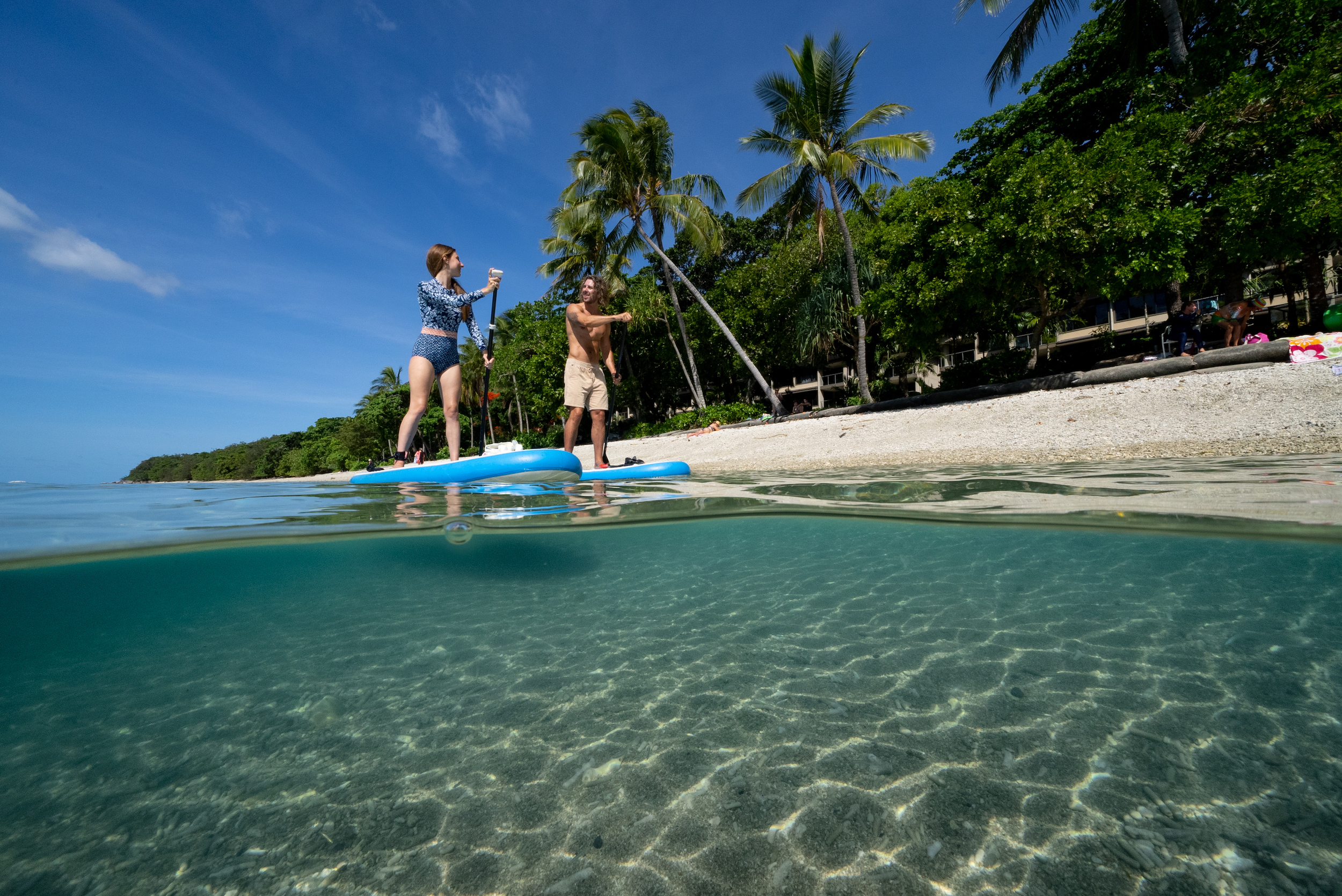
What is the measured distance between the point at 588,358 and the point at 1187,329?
15492mm

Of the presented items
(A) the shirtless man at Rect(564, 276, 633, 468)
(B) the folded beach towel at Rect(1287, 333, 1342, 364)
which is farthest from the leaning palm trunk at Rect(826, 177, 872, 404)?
(A) the shirtless man at Rect(564, 276, 633, 468)

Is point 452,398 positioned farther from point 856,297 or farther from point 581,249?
point 581,249

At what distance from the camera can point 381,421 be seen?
4766 centimetres

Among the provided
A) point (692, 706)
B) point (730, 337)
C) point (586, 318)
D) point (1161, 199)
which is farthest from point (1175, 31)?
point (692, 706)

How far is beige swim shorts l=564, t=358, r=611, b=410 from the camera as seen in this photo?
22.4 feet

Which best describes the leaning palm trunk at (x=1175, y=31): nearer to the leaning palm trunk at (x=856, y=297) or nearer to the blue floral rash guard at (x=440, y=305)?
the leaning palm trunk at (x=856, y=297)

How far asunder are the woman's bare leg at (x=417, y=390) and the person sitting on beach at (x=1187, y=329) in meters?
16.6

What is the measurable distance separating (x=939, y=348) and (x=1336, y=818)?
756 inches

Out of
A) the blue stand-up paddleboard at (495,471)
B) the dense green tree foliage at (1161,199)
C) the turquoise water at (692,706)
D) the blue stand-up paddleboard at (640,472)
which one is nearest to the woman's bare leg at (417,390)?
the blue stand-up paddleboard at (495,471)

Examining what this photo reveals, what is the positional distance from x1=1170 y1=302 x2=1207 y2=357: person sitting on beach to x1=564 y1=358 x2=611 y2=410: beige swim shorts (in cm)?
1471

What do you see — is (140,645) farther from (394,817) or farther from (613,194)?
(613,194)

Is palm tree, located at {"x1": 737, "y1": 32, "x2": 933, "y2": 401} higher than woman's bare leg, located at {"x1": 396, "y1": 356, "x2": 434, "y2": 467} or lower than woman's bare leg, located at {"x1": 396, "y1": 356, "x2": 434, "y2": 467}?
higher

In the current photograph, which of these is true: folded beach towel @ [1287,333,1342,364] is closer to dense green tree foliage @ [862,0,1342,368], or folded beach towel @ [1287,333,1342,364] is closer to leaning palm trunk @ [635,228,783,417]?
dense green tree foliage @ [862,0,1342,368]

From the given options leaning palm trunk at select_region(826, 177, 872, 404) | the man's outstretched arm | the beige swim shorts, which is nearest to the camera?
the man's outstretched arm
